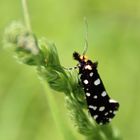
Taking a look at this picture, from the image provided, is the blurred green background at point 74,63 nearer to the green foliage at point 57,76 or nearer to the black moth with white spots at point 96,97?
the black moth with white spots at point 96,97

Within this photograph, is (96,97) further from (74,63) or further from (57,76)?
(74,63)

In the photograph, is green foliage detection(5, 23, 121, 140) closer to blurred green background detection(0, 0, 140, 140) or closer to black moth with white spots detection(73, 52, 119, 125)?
black moth with white spots detection(73, 52, 119, 125)

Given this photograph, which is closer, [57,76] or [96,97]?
[57,76]

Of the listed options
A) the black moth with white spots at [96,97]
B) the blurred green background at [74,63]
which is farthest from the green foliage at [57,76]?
the blurred green background at [74,63]

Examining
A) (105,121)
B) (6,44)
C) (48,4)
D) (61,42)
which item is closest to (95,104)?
(105,121)

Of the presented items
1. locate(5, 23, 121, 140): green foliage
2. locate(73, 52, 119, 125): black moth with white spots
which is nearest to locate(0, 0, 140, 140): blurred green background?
locate(73, 52, 119, 125): black moth with white spots

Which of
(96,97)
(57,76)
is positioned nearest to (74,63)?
(96,97)
